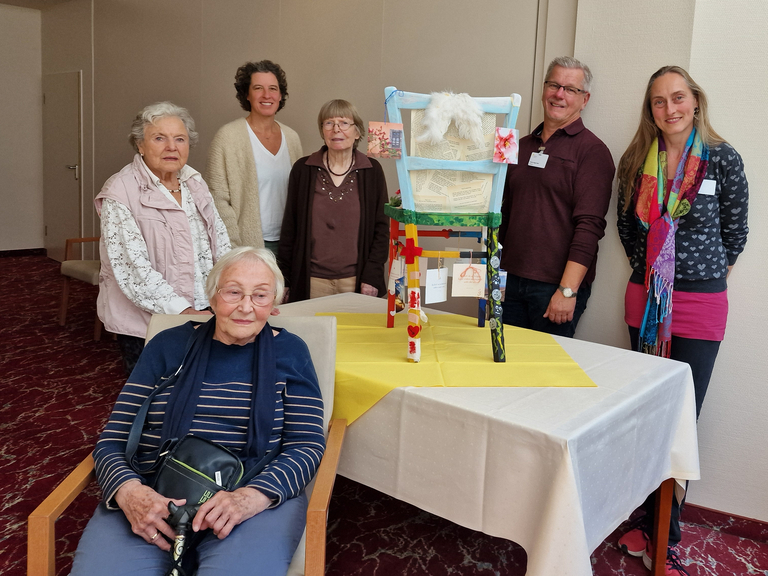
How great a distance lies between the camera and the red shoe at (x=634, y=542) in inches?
91.5

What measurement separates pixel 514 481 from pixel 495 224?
2.54 ft

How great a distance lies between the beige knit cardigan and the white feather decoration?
162cm

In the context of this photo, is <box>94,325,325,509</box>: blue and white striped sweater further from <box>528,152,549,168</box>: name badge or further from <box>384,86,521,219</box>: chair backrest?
<box>528,152,549,168</box>: name badge

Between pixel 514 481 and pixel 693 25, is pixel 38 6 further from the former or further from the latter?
pixel 514 481

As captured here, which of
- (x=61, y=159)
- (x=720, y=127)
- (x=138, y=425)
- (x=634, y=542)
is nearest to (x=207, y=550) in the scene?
(x=138, y=425)

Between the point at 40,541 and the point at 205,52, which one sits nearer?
the point at 40,541

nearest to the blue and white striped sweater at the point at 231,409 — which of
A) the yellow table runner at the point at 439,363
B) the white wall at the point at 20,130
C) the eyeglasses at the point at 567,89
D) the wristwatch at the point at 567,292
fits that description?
the yellow table runner at the point at 439,363

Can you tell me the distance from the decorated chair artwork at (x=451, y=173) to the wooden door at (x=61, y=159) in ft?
22.0

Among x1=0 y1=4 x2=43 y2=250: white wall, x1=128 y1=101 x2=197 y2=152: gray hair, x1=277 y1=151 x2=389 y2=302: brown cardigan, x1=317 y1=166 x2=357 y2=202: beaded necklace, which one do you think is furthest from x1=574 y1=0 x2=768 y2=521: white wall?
x1=0 y1=4 x2=43 y2=250: white wall

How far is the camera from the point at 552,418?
1.58 metres

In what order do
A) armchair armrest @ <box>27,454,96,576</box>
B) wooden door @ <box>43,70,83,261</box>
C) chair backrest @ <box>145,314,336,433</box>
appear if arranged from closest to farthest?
armchair armrest @ <box>27,454,96,576</box> → chair backrest @ <box>145,314,336,433</box> → wooden door @ <box>43,70,83,261</box>

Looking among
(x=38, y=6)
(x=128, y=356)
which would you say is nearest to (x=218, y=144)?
(x=128, y=356)

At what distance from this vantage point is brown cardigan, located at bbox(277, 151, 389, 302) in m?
3.06

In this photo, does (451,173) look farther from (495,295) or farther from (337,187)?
(337,187)
